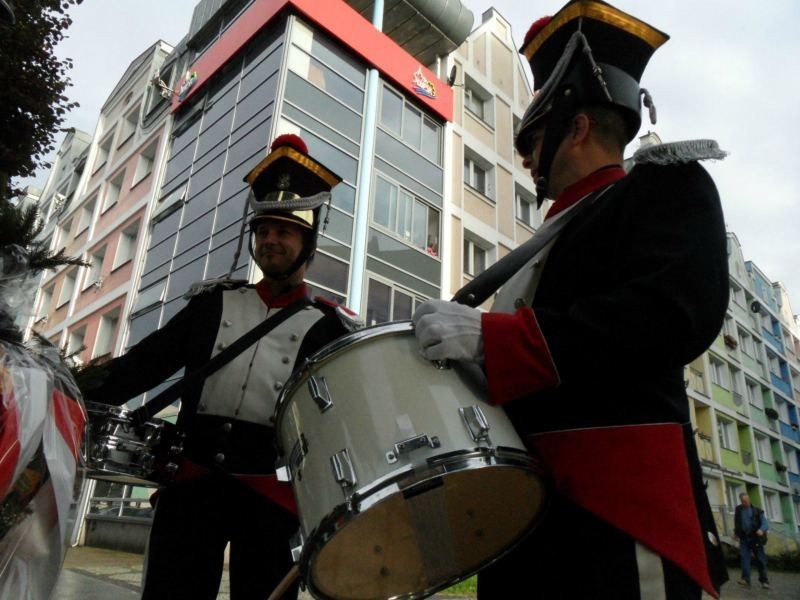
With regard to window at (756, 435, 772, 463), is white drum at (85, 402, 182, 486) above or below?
below

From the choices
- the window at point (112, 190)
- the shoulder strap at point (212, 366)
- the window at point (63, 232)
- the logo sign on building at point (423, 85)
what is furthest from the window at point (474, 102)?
the shoulder strap at point (212, 366)

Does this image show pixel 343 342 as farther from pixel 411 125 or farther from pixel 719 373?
pixel 719 373

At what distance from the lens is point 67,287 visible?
20766 millimetres

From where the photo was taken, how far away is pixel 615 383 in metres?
1.34

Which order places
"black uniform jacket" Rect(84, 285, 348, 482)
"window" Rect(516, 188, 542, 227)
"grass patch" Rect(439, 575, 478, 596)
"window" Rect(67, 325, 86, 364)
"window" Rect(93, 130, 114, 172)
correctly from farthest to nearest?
1. "window" Rect(93, 130, 114, 172)
2. "window" Rect(516, 188, 542, 227)
3. "window" Rect(67, 325, 86, 364)
4. "grass patch" Rect(439, 575, 478, 596)
5. "black uniform jacket" Rect(84, 285, 348, 482)

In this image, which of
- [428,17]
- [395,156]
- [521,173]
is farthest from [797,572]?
[428,17]

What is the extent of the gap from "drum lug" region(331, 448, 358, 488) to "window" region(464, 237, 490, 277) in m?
14.8

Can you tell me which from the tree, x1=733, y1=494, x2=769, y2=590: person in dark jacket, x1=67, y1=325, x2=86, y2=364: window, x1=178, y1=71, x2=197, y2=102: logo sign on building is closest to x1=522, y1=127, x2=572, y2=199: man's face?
the tree

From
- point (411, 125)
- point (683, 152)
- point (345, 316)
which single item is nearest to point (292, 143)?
point (345, 316)

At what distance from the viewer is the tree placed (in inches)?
211

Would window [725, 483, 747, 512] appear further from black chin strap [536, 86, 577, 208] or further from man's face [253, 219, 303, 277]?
black chin strap [536, 86, 577, 208]

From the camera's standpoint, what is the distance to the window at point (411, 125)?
15102mm

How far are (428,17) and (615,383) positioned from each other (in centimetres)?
1723

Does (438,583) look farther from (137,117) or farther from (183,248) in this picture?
(137,117)
